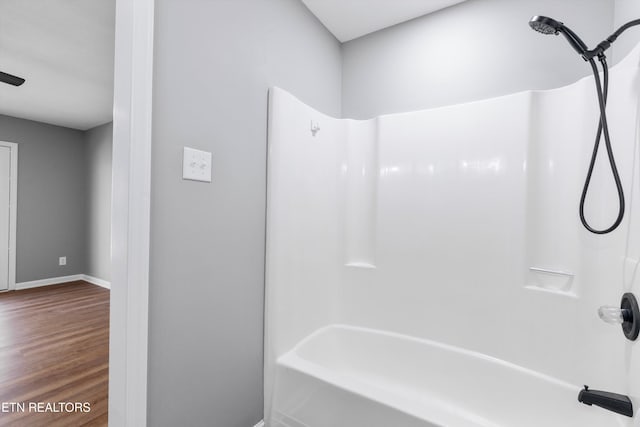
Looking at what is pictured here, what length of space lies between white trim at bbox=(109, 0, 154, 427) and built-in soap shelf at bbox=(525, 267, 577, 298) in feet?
5.84

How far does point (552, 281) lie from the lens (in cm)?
149

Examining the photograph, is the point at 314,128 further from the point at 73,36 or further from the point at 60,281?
the point at 60,281

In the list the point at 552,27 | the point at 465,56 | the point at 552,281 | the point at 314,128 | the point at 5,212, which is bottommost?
the point at 552,281

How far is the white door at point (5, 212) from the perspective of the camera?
414 centimetres

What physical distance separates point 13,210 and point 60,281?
1272 mm

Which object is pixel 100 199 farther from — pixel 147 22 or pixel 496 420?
pixel 496 420

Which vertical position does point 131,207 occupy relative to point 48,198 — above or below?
below

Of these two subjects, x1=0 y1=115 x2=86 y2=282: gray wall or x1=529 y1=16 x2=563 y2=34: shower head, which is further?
x1=0 y1=115 x2=86 y2=282: gray wall

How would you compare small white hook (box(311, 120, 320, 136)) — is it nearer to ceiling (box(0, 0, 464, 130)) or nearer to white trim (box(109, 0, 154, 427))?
ceiling (box(0, 0, 464, 130))

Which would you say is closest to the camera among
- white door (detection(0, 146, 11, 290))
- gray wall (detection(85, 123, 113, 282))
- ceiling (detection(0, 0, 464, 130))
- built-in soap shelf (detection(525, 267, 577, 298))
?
built-in soap shelf (detection(525, 267, 577, 298))

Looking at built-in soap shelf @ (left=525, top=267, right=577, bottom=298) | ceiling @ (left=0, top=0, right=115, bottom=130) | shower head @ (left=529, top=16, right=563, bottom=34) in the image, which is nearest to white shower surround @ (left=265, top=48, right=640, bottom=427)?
built-in soap shelf @ (left=525, top=267, right=577, bottom=298)

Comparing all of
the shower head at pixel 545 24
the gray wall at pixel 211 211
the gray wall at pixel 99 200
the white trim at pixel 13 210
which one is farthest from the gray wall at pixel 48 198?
the shower head at pixel 545 24

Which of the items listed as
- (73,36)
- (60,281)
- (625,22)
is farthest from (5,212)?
(625,22)

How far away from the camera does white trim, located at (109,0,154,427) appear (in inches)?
38.4
